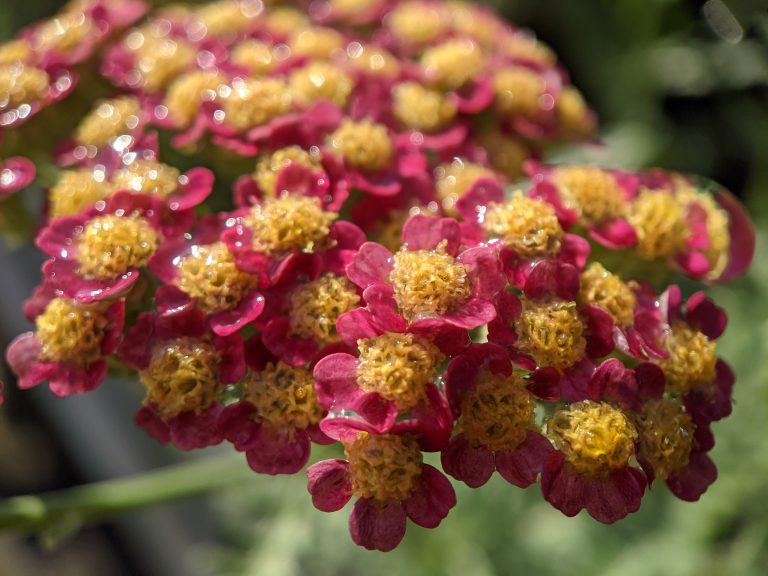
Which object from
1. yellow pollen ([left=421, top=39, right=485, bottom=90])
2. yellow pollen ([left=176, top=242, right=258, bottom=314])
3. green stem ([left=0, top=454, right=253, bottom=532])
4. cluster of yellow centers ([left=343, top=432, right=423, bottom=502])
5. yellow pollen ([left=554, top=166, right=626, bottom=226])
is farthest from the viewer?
yellow pollen ([left=421, top=39, right=485, bottom=90])

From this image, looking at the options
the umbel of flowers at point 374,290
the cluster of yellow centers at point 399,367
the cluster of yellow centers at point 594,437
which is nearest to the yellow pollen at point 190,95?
the umbel of flowers at point 374,290

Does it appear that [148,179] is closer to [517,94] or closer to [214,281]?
[214,281]

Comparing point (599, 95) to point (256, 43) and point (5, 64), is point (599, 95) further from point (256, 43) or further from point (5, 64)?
point (5, 64)

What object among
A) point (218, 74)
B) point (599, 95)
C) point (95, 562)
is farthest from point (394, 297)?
point (95, 562)

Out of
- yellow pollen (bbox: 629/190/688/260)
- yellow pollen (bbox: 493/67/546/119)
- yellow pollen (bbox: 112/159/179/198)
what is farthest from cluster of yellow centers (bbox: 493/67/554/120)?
yellow pollen (bbox: 112/159/179/198)

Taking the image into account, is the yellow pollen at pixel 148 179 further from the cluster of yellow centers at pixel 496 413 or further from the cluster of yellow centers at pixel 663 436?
the cluster of yellow centers at pixel 663 436

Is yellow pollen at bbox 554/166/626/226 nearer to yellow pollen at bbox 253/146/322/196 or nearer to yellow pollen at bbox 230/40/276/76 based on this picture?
yellow pollen at bbox 253/146/322/196
